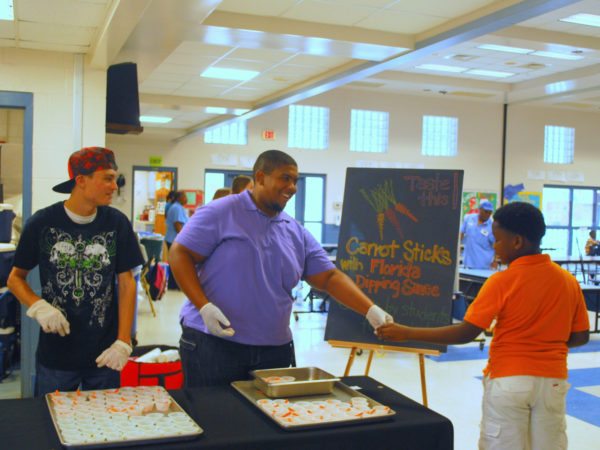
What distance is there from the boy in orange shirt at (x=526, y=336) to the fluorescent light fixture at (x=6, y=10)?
112 inches

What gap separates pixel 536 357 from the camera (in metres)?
2.32

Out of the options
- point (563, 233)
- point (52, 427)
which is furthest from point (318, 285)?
point (563, 233)

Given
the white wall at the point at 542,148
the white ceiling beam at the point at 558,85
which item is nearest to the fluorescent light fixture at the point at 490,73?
the white ceiling beam at the point at 558,85

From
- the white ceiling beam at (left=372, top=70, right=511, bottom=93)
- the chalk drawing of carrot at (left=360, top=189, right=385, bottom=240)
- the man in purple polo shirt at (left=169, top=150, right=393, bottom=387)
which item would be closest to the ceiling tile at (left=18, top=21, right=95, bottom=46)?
the chalk drawing of carrot at (left=360, top=189, right=385, bottom=240)

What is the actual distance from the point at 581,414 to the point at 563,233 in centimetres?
1126

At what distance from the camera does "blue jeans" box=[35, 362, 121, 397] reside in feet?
7.98

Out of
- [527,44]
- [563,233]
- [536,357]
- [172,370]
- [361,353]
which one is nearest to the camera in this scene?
[536,357]

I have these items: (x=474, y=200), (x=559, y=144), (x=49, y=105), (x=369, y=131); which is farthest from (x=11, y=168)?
(x=559, y=144)

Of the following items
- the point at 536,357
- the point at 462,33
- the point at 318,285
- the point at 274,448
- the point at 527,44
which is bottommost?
the point at 274,448

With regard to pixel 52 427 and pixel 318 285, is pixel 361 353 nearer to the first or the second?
pixel 318 285

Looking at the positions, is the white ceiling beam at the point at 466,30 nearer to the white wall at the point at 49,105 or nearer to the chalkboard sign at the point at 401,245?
the chalkboard sign at the point at 401,245

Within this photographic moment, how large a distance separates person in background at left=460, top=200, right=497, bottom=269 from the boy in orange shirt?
5975mm

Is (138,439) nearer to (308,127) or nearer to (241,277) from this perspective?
(241,277)

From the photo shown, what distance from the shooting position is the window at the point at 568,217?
15.0 m
